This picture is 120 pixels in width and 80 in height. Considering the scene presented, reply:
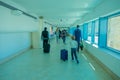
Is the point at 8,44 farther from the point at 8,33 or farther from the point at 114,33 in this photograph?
the point at 114,33

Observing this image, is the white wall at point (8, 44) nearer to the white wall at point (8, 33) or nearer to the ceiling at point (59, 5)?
the white wall at point (8, 33)

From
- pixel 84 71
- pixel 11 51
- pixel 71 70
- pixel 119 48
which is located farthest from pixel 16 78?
pixel 119 48

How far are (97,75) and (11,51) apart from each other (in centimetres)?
429

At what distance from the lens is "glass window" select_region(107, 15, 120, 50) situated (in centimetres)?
529

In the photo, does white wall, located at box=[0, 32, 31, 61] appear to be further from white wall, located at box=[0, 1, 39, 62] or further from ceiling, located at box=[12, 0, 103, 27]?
ceiling, located at box=[12, 0, 103, 27]

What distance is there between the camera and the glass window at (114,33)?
529 centimetres

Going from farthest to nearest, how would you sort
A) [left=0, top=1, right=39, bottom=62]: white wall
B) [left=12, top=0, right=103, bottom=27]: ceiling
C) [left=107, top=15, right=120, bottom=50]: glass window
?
[left=12, top=0, right=103, bottom=27]: ceiling < [left=0, top=1, right=39, bottom=62]: white wall < [left=107, top=15, right=120, bottom=50]: glass window

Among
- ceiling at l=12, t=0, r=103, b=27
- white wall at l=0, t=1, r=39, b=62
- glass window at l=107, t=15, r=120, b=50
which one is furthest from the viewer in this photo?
ceiling at l=12, t=0, r=103, b=27

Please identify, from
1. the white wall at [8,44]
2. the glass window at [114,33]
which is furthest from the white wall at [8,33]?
the glass window at [114,33]

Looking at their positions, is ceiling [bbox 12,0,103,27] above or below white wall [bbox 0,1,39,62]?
above

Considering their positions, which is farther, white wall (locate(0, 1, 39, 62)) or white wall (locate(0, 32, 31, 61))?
white wall (locate(0, 32, 31, 61))

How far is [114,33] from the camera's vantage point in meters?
5.57

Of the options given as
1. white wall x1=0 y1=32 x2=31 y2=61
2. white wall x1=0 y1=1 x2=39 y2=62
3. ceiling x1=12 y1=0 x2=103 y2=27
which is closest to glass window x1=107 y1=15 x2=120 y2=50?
ceiling x1=12 y1=0 x2=103 y2=27

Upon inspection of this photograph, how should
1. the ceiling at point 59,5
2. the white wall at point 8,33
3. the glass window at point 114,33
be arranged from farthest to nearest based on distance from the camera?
1. the ceiling at point 59,5
2. the white wall at point 8,33
3. the glass window at point 114,33
